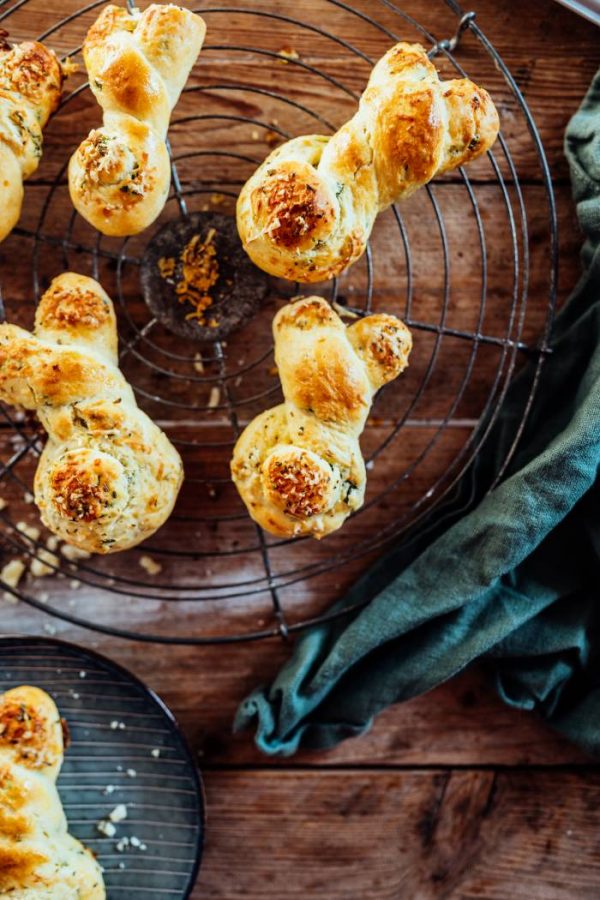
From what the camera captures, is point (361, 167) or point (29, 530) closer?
point (361, 167)

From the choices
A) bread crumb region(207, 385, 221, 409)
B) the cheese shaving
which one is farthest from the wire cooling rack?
the cheese shaving

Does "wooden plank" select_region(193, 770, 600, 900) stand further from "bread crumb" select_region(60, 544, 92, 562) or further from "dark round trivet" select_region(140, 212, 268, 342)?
"dark round trivet" select_region(140, 212, 268, 342)

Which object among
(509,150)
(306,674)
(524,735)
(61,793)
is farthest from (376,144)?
(61,793)

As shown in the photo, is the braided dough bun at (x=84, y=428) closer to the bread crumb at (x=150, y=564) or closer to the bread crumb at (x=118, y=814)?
the bread crumb at (x=150, y=564)

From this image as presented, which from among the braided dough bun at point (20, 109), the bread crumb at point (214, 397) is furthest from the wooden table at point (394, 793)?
the braided dough bun at point (20, 109)

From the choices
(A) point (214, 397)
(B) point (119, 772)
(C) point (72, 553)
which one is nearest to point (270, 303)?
(A) point (214, 397)

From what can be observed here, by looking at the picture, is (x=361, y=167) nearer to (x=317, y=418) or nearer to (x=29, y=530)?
(x=317, y=418)
